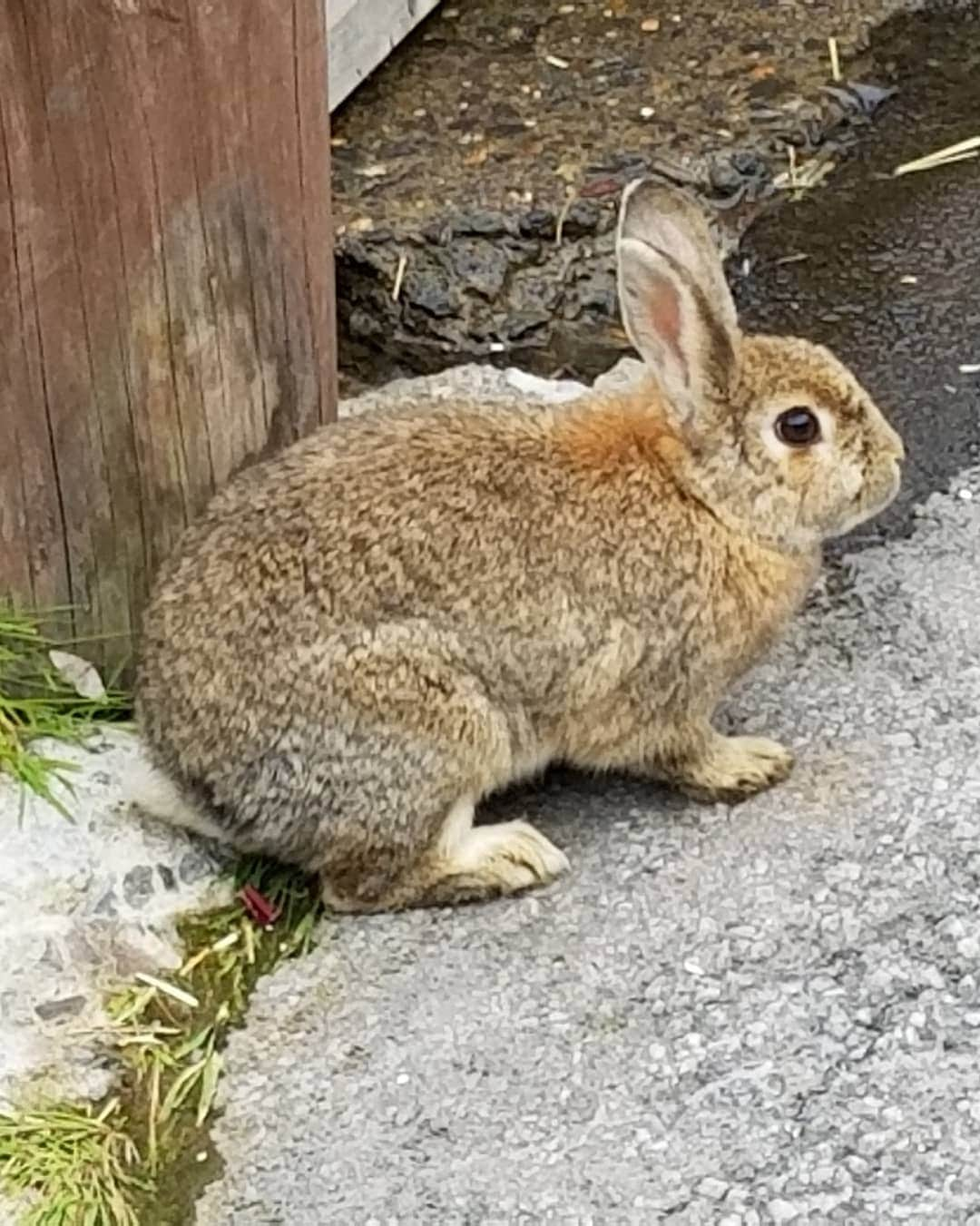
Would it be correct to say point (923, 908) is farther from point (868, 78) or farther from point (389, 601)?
point (868, 78)

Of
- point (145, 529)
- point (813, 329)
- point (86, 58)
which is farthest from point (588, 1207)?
point (813, 329)

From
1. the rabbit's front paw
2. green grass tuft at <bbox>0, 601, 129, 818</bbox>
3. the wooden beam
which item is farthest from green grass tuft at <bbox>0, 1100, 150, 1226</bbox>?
the wooden beam

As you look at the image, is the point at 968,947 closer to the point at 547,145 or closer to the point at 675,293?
the point at 675,293

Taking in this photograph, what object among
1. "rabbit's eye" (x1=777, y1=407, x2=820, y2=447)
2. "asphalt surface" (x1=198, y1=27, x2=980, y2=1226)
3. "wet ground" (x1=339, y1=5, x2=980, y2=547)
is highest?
"rabbit's eye" (x1=777, y1=407, x2=820, y2=447)

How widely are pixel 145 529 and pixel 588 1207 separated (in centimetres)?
139

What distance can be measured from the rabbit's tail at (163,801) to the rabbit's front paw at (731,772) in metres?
0.78

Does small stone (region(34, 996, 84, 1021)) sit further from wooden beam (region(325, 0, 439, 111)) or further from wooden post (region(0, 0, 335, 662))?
wooden beam (region(325, 0, 439, 111))

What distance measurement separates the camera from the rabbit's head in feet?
12.9

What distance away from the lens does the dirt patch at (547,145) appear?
5.43 metres

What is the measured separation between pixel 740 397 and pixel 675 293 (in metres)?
0.20

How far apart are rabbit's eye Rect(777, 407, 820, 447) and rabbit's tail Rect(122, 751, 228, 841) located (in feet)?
3.54

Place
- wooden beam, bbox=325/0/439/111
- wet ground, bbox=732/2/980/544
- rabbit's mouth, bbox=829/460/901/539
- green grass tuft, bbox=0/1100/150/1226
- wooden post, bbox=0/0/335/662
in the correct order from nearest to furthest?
green grass tuft, bbox=0/1100/150/1226 → wooden post, bbox=0/0/335/662 → rabbit's mouth, bbox=829/460/901/539 → wet ground, bbox=732/2/980/544 → wooden beam, bbox=325/0/439/111

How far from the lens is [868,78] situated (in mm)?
6184

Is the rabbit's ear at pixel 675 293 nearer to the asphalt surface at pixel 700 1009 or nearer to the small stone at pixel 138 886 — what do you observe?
the asphalt surface at pixel 700 1009
